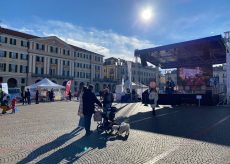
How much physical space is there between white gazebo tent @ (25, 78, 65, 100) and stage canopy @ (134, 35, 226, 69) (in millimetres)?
15017

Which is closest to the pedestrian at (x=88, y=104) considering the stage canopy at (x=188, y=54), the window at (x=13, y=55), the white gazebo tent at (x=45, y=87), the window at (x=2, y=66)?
the stage canopy at (x=188, y=54)

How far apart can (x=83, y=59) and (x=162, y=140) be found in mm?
75795

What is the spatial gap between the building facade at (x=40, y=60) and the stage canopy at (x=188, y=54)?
25.7 m

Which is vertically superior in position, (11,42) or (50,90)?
(11,42)

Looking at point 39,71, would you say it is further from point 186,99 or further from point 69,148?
point 69,148

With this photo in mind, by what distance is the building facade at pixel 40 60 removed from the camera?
61125 millimetres

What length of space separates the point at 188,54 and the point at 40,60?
48842 mm

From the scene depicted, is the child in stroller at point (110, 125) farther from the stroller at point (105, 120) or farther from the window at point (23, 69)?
the window at point (23, 69)

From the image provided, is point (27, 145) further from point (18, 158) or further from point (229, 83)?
point (229, 83)

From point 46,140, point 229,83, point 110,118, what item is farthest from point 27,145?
point 229,83

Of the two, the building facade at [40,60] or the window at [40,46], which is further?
the window at [40,46]

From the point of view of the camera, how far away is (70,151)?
661cm

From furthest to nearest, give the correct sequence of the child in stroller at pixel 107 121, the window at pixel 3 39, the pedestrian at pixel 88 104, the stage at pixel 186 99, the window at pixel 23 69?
the window at pixel 23 69 → the window at pixel 3 39 → the stage at pixel 186 99 → the child in stroller at pixel 107 121 → the pedestrian at pixel 88 104

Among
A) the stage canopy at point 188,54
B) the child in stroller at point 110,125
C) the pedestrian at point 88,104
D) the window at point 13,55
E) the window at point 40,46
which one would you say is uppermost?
the window at point 40,46
